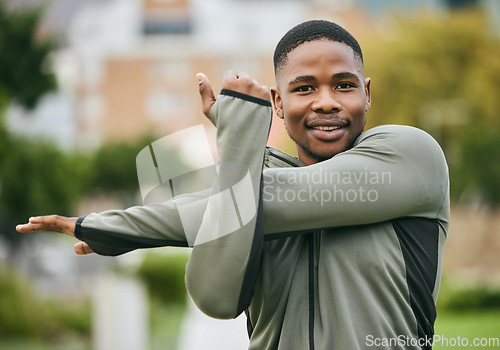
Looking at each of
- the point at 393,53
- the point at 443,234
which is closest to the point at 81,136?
the point at 393,53

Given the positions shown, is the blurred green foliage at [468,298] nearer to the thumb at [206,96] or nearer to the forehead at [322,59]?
the forehead at [322,59]

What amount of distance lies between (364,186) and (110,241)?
56 centimetres

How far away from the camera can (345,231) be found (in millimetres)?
1521

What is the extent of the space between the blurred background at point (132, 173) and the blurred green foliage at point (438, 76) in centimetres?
4

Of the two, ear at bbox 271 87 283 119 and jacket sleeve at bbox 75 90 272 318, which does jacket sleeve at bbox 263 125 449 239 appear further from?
ear at bbox 271 87 283 119

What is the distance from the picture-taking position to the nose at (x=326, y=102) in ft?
5.24

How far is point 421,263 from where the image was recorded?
1520mm

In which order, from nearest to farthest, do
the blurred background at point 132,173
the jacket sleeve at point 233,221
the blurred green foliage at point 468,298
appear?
the jacket sleeve at point 233,221 → the blurred background at point 132,173 → the blurred green foliage at point 468,298

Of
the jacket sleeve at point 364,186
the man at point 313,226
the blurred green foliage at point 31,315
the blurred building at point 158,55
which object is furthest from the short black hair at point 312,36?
the blurred building at point 158,55

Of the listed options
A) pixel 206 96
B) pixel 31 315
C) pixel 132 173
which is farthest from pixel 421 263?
pixel 132 173

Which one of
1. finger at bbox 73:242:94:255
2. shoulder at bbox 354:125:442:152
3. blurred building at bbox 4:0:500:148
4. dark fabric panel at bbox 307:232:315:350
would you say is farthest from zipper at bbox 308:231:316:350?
blurred building at bbox 4:0:500:148

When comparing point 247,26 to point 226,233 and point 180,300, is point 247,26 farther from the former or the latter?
point 226,233

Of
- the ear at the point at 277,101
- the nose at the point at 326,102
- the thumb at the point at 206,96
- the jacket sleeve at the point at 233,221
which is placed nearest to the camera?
the jacket sleeve at the point at 233,221

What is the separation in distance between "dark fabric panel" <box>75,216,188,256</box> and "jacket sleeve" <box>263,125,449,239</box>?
24 cm
